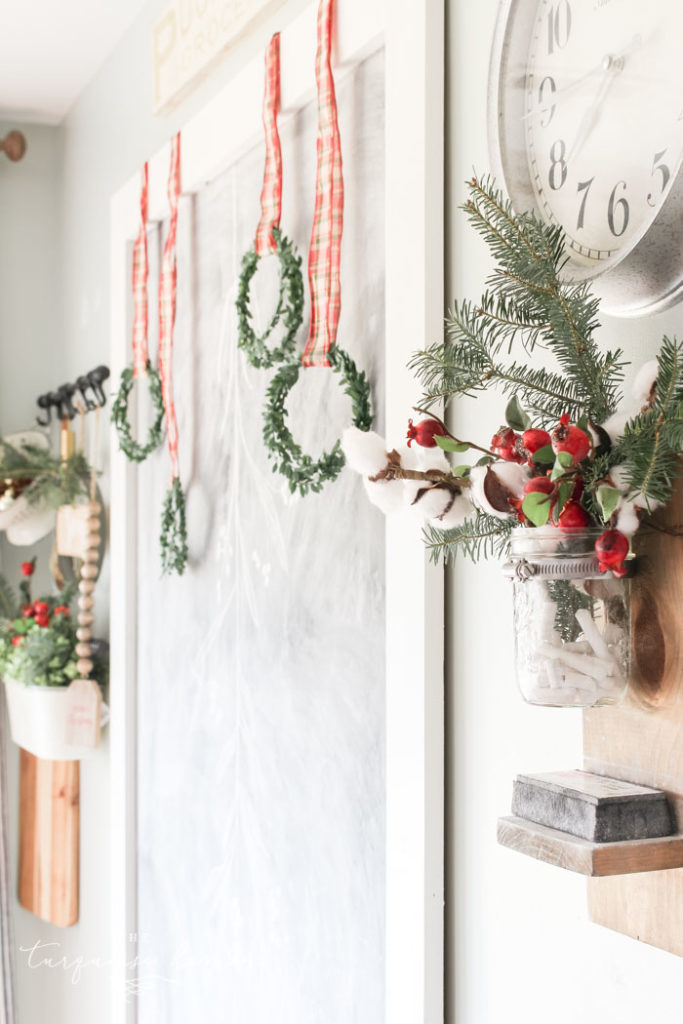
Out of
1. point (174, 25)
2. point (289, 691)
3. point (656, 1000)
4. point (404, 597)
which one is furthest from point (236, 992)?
point (174, 25)

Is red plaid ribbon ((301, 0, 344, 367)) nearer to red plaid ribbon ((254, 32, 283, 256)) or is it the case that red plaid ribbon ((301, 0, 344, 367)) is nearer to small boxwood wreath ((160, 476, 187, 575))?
red plaid ribbon ((254, 32, 283, 256))

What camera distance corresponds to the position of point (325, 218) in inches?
46.9

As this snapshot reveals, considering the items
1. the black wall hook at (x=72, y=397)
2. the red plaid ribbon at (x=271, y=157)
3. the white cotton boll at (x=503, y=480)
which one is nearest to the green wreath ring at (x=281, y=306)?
the red plaid ribbon at (x=271, y=157)

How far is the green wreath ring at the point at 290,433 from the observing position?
1.10 m

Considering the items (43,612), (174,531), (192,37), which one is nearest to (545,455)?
(174,531)

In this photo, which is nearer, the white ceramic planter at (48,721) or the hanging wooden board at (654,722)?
the hanging wooden board at (654,722)

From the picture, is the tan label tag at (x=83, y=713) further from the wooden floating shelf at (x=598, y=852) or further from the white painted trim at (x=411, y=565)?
the wooden floating shelf at (x=598, y=852)

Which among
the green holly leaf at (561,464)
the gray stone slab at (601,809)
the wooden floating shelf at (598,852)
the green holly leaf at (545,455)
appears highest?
the green holly leaf at (545,455)

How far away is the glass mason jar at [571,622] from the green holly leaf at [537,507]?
3 cm

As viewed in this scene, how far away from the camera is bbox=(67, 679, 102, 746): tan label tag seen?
196cm

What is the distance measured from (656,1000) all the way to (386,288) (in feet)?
2.20

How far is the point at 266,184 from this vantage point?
131 centimetres

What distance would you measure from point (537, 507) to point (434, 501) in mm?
107

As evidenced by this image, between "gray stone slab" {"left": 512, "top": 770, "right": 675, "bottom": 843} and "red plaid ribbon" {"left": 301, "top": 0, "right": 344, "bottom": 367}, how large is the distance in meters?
0.58
